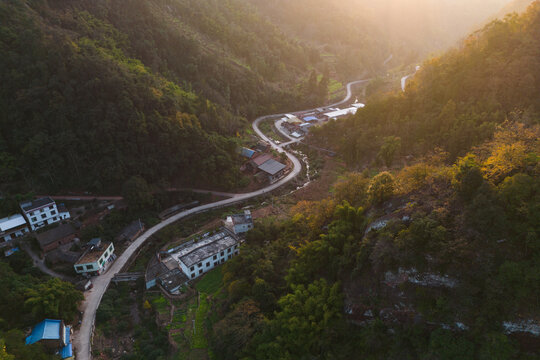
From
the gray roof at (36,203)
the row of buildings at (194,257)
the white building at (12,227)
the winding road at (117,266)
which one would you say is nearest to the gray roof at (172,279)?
the row of buildings at (194,257)

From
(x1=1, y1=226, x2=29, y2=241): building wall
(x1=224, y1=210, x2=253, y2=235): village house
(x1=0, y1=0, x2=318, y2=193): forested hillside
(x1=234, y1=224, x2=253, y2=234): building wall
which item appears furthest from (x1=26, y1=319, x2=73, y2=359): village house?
(x1=0, y1=0, x2=318, y2=193): forested hillside

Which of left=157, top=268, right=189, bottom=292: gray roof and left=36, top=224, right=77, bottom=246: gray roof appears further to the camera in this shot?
left=36, top=224, right=77, bottom=246: gray roof

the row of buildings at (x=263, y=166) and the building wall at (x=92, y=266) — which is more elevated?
A: the row of buildings at (x=263, y=166)

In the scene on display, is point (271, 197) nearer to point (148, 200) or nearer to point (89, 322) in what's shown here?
point (148, 200)

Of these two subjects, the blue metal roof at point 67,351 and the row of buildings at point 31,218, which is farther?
the row of buildings at point 31,218

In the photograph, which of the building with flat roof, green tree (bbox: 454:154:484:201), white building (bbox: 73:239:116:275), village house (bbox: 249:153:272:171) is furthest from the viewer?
village house (bbox: 249:153:272:171)

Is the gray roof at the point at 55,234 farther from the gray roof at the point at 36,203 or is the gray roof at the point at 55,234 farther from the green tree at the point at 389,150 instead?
the green tree at the point at 389,150

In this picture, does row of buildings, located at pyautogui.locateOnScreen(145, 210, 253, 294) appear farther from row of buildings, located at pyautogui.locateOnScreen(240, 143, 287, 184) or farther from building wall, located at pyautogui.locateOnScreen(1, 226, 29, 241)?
building wall, located at pyautogui.locateOnScreen(1, 226, 29, 241)
